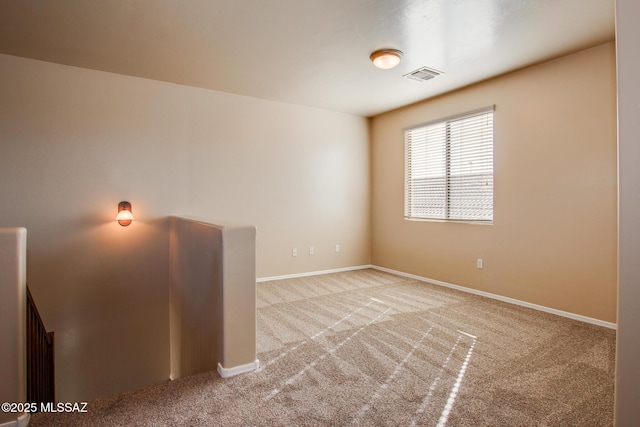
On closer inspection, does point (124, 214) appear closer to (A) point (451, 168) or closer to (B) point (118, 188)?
(B) point (118, 188)

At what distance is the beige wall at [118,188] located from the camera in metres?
3.46

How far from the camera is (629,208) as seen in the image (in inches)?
42.8

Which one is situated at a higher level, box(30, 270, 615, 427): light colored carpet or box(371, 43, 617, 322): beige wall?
box(371, 43, 617, 322): beige wall

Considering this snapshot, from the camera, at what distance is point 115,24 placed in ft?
9.10

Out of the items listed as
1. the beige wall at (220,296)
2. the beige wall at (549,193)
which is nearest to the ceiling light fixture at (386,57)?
the beige wall at (549,193)

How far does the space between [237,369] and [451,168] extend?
365 centimetres

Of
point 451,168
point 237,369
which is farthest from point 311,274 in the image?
point 237,369

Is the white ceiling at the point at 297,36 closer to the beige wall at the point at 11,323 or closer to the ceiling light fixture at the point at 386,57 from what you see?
the ceiling light fixture at the point at 386,57

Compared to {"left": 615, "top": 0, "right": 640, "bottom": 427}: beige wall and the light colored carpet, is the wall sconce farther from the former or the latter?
{"left": 615, "top": 0, "right": 640, "bottom": 427}: beige wall

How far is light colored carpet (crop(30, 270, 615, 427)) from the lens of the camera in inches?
70.1

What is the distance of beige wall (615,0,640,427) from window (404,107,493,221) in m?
3.13

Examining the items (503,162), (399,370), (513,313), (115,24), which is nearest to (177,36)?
(115,24)

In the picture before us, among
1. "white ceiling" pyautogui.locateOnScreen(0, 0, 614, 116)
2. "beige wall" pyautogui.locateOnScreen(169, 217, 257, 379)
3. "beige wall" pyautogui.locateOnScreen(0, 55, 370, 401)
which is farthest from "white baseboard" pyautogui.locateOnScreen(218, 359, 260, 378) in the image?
"white ceiling" pyautogui.locateOnScreen(0, 0, 614, 116)

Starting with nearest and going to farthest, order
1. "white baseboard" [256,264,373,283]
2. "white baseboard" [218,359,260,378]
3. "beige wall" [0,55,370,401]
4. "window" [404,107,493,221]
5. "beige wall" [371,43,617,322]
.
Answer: "white baseboard" [218,359,260,378], "beige wall" [371,43,617,322], "beige wall" [0,55,370,401], "window" [404,107,493,221], "white baseboard" [256,264,373,283]
